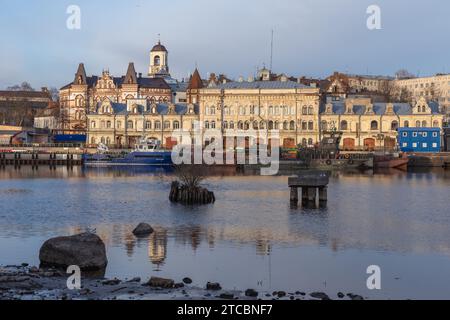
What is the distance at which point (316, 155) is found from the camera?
9344 cm

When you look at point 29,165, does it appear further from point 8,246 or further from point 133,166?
point 8,246

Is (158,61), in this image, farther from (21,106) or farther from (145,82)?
(21,106)

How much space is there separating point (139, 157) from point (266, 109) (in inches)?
1003

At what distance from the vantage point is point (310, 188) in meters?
47.5

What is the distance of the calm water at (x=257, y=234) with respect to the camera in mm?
24938

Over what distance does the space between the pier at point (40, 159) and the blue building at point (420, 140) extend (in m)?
45.6

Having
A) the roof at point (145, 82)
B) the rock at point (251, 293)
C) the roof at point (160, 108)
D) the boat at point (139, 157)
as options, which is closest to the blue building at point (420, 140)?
the roof at point (160, 108)

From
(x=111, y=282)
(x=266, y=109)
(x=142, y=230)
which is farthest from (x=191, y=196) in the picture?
(x=266, y=109)

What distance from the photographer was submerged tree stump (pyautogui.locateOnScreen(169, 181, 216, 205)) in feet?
153

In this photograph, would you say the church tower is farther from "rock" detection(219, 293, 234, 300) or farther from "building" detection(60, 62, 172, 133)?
"rock" detection(219, 293, 234, 300)

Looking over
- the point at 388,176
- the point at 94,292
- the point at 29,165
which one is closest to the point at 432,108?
the point at 388,176

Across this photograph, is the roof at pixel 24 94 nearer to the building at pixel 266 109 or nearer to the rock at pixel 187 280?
the building at pixel 266 109
